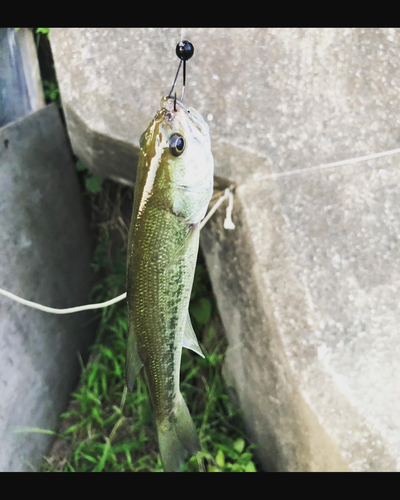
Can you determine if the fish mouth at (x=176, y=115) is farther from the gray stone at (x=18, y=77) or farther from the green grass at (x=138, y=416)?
the green grass at (x=138, y=416)

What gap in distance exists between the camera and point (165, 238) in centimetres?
123

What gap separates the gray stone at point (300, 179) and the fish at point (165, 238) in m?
0.60

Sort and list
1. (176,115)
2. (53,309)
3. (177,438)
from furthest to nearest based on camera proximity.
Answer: (53,309), (177,438), (176,115)

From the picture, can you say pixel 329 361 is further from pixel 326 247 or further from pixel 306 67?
pixel 306 67

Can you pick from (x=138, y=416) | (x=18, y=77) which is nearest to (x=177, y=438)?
(x=138, y=416)

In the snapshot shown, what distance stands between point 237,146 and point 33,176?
1.34 meters

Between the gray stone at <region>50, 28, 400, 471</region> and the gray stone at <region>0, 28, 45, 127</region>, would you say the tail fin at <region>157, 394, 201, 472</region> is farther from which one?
the gray stone at <region>0, 28, 45, 127</region>

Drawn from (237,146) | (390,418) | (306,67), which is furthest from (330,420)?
(306,67)

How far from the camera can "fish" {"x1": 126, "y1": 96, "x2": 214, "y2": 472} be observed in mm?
1163

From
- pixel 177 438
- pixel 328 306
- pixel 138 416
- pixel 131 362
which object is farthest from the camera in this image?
pixel 138 416

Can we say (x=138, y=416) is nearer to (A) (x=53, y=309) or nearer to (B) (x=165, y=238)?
(A) (x=53, y=309)

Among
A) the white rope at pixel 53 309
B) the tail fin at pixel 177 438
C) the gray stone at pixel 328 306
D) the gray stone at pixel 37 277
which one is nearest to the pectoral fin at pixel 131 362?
the tail fin at pixel 177 438

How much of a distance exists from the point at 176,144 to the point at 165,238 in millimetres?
327

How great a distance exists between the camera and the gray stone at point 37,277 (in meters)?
1.99
